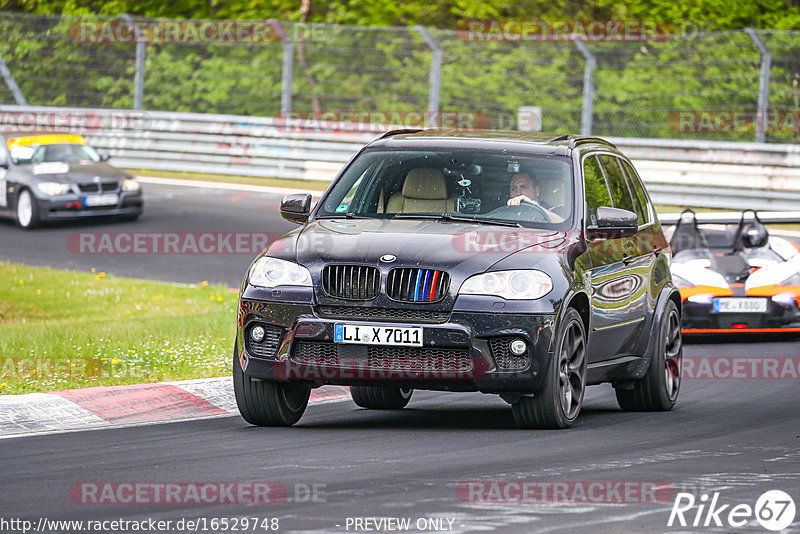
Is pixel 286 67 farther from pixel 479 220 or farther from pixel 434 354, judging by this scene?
pixel 434 354

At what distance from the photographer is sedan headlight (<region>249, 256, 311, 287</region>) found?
8.37 meters

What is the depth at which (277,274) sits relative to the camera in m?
8.46

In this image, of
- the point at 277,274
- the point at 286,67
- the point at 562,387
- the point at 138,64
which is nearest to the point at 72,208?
the point at 286,67

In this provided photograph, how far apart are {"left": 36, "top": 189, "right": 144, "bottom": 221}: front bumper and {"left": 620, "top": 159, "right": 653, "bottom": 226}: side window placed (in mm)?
13669

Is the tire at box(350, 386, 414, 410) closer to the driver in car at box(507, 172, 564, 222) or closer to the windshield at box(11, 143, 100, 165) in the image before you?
the driver in car at box(507, 172, 564, 222)

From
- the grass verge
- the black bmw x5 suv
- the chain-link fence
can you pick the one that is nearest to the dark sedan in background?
the grass verge

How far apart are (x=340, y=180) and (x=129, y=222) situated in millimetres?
14342

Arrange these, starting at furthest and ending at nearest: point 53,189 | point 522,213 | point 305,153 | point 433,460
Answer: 1. point 305,153
2. point 53,189
3. point 522,213
4. point 433,460

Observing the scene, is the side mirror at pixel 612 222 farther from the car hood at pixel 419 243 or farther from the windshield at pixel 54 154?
the windshield at pixel 54 154

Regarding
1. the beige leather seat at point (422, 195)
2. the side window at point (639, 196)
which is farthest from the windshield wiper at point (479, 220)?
the side window at point (639, 196)

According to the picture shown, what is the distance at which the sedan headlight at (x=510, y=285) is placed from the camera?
817 centimetres

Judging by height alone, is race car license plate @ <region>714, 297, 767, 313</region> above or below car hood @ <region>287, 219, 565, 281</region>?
below

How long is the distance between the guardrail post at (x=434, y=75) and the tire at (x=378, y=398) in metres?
17.3

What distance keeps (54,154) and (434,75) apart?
7.21 m
